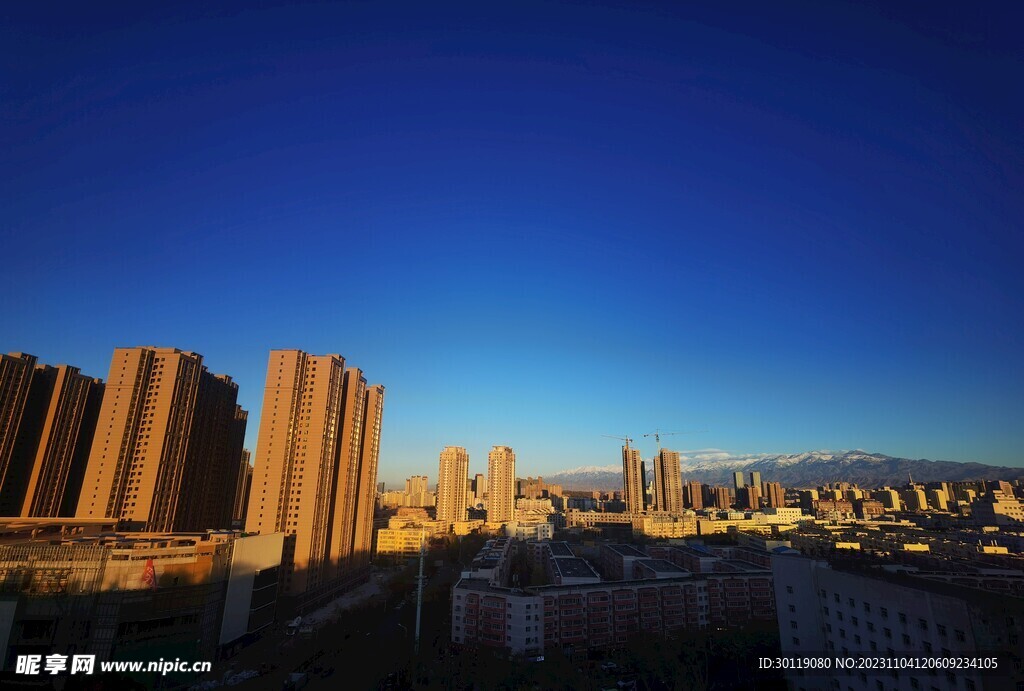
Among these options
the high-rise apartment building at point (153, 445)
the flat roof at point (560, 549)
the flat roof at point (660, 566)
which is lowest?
the flat roof at point (560, 549)

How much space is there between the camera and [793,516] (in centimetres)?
6575

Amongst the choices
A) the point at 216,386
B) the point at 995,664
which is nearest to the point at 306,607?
the point at 216,386

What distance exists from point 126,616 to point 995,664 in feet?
84.0

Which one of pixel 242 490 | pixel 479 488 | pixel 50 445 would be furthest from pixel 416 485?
pixel 50 445

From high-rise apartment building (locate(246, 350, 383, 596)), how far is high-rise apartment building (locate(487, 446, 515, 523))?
107 feet

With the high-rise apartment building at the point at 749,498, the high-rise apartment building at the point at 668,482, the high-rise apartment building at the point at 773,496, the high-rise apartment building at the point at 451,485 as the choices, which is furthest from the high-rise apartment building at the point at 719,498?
the high-rise apartment building at the point at 451,485

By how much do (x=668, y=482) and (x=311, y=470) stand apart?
61941 mm

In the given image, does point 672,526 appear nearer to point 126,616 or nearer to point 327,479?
point 327,479

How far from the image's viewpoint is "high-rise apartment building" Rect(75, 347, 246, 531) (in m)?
30.4

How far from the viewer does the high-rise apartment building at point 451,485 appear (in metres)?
65.8

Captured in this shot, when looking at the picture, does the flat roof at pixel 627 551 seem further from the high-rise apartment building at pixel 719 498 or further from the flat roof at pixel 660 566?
the high-rise apartment building at pixel 719 498

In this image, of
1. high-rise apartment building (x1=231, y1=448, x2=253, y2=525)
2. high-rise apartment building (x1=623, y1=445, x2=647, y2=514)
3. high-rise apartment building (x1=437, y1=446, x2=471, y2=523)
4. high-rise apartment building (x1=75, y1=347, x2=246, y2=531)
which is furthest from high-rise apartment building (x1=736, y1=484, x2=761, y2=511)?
high-rise apartment building (x1=75, y1=347, x2=246, y2=531)

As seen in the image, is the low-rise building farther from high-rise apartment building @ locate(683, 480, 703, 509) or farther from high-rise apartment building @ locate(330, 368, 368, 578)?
high-rise apartment building @ locate(683, 480, 703, 509)

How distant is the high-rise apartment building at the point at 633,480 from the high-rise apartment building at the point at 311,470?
4969 centimetres
